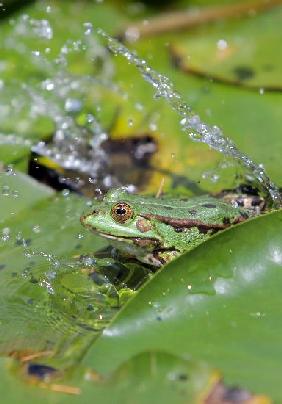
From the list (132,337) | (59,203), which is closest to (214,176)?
(59,203)

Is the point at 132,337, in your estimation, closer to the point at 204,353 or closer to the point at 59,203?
the point at 204,353

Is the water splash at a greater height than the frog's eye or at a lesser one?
greater

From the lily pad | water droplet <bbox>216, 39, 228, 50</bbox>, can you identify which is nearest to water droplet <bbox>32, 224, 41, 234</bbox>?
the lily pad

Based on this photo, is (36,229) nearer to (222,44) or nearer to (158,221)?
(158,221)

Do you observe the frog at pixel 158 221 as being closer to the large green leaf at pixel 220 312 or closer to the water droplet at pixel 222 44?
Answer: the large green leaf at pixel 220 312

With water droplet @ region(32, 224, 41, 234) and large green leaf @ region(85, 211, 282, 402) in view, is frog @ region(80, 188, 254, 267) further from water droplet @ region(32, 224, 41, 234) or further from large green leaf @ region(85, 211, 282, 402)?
large green leaf @ region(85, 211, 282, 402)

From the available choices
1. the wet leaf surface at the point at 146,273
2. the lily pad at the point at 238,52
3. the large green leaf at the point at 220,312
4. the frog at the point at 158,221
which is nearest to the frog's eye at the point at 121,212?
the frog at the point at 158,221

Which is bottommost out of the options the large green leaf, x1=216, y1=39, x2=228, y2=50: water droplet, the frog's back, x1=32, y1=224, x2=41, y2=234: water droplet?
x1=32, y1=224, x2=41, y2=234: water droplet
